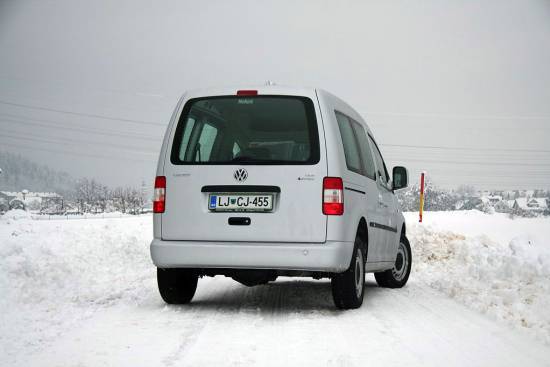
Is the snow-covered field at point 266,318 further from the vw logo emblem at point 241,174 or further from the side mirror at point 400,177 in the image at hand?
the side mirror at point 400,177

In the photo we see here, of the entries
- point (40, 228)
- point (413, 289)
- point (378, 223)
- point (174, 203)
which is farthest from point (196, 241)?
point (40, 228)

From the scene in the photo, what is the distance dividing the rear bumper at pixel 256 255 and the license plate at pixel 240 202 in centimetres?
31

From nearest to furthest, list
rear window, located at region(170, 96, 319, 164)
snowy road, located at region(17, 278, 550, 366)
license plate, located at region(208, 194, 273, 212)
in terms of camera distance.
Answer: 1. snowy road, located at region(17, 278, 550, 366)
2. license plate, located at region(208, 194, 273, 212)
3. rear window, located at region(170, 96, 319, 164)

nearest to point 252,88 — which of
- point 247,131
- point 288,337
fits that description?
point 247,131

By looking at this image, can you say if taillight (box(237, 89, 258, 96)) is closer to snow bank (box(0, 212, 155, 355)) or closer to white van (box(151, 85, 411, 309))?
white van (box(151, 85, 411, 309))

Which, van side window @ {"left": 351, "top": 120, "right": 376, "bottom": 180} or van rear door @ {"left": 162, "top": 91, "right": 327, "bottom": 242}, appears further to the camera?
van side window @ {"left": 351, "top": 120, "right": 376, "bottom": 180}

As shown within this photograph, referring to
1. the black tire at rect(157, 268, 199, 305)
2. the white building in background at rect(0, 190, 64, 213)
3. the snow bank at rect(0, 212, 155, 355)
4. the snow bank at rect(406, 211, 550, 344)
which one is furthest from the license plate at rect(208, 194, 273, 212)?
the white building in background at rect(0, 190, 64, 213)

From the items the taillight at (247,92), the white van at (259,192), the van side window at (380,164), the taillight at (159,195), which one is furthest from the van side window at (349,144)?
the taillight at (159,195)

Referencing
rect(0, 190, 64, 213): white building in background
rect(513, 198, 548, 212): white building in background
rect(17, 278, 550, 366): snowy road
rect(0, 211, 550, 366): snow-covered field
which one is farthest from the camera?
rect(0, 190, 64, 213): white building in background

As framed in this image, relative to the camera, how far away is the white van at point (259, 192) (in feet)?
19.0

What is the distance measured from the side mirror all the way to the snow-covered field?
54.9 inches

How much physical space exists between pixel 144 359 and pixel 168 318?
5.41ft

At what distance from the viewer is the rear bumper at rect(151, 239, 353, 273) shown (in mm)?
5727

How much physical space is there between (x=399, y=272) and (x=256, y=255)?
386 centimetres
